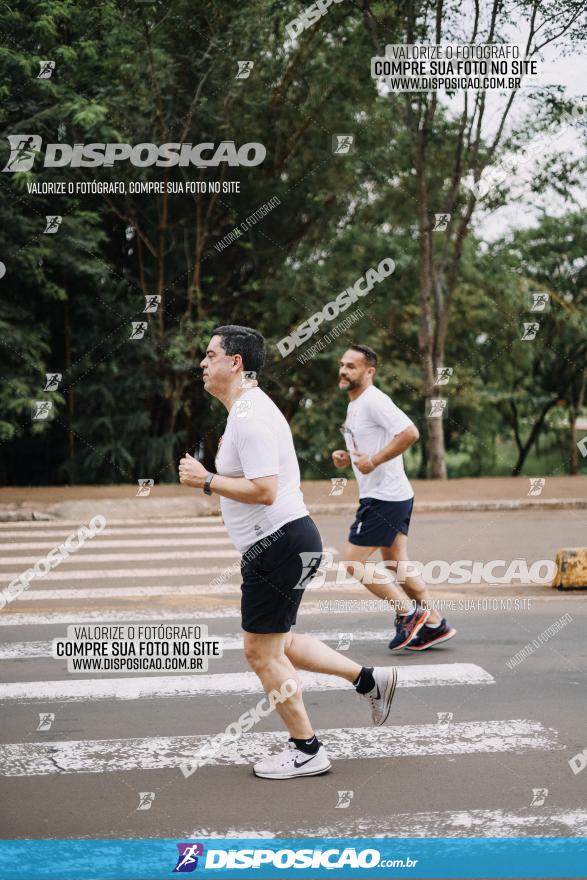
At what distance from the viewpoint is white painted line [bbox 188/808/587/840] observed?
435cm

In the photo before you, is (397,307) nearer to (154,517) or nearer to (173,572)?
(154,517)

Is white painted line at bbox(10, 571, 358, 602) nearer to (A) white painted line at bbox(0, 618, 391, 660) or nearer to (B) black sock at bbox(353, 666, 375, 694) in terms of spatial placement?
(A) white painted line at bbox(0, 618, 391, 660)

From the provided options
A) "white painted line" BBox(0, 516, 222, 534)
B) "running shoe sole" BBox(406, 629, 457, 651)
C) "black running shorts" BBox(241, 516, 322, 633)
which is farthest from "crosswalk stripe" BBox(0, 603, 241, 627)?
"white painted line" BBox(0, 516, 222, 534)

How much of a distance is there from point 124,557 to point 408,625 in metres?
5.20

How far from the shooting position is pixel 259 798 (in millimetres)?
4762

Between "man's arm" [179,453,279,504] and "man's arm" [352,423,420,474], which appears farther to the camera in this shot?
"man's arm" [352,423,420,474]

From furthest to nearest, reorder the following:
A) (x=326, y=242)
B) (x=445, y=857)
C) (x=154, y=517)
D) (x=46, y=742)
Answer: (x=326, y=242), (x=154, y=517), (x=46, y=742), (x=445, y=857)

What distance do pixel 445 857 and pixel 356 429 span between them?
3482 millimetres

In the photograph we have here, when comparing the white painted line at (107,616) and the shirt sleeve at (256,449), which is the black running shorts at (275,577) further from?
the white painted line at (107,616)

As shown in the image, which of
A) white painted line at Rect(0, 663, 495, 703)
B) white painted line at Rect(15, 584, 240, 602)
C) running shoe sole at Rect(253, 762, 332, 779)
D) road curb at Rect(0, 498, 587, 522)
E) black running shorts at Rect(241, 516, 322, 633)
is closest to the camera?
black running shorts at Rect(241, 516, 322, 633)

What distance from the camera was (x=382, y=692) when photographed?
5430 millimetres

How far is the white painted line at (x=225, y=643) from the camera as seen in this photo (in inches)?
292

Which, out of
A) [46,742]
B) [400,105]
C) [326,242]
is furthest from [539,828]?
[326,242]

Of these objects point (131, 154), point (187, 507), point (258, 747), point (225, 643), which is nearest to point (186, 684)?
point (225, 643)
